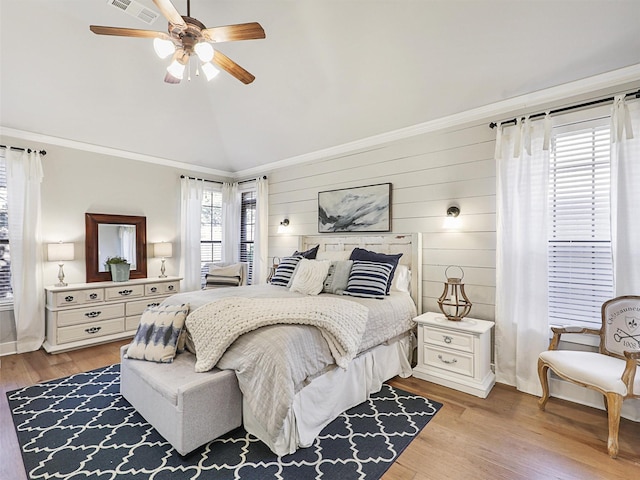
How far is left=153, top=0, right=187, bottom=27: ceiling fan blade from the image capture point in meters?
1.85

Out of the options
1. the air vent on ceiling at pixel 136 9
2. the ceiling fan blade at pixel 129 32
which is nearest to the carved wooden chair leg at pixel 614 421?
the ceiling fan blade at pixel 129 32

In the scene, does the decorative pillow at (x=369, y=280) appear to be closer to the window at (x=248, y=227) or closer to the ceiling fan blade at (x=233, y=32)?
the ceiling fan blade at (x=233, y=32)

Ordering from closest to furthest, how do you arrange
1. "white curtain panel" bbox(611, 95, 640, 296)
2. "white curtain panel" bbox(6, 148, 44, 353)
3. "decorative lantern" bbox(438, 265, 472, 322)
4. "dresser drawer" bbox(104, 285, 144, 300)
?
"white curtain panel" bbox(611, 95, 640, 296), "decorative lantern" bbox(438, 265, 472, 322), "white curtain panel" bbox(6, 148, 44, 353), "dresser drawer" bbox(104, 285, 144, 300)

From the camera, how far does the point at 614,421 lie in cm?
204

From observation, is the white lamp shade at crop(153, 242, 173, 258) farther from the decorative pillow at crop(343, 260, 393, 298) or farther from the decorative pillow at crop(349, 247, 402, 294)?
the decorative pillow at crop(343, 260, 393, 298)

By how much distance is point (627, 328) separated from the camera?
93.4 inches

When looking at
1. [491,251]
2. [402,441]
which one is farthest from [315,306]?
Answer: [491,251]

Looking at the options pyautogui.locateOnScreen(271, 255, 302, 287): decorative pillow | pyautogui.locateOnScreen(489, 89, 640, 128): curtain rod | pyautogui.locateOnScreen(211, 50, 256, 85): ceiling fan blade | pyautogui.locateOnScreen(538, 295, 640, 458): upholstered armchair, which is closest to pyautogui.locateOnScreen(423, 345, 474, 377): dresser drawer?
pyautogui.locateOnScreen(538, 295, 640, 458): upholstered armchair

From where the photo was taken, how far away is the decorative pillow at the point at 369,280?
316 centimetres

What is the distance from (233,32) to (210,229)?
4031mm

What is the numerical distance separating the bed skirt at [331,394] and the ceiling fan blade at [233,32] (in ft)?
7.64

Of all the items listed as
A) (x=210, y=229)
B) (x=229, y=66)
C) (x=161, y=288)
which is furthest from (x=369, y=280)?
(x=210, y=229)

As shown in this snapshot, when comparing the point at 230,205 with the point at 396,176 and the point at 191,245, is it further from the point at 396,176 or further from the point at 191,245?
the point at 396,176

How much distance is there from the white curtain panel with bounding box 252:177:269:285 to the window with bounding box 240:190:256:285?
0.37 metres
